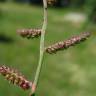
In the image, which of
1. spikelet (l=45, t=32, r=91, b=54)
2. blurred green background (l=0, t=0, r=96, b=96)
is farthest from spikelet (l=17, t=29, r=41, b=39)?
blurred green background (l=0, t=0, r=96, b=96)

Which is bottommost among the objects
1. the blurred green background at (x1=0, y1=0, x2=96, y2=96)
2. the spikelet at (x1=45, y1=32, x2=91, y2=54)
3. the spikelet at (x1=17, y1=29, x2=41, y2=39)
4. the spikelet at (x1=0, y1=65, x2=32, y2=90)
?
the blurred green background at (x1=0, y1=0, x2=96, y2=96)

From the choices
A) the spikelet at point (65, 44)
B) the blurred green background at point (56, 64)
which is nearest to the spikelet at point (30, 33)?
the spikelet at point (65, 44)

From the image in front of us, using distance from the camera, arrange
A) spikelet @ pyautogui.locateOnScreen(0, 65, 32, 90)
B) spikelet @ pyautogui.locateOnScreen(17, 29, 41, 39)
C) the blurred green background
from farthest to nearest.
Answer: the blurred green background → spikelet @ pyautogui.locateOnScreen(17, 29, 41, 39) → spikelet @ pyautogui.locateOnScreen(0, 65, 32, 90)

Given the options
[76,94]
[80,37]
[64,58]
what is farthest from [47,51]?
[64,58]

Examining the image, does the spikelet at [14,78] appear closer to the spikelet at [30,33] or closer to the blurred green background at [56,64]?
the spikelet at [30,33]

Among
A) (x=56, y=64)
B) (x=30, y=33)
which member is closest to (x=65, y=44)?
(x=30, y=33)

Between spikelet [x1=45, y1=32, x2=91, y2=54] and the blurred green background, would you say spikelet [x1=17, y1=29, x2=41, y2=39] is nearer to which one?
spikelet [x1=45, y1=32, x2=91, y2=54]

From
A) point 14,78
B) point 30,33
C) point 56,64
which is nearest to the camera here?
point 14,78

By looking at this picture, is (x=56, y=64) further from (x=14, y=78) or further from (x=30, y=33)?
(x=14, y=78)
